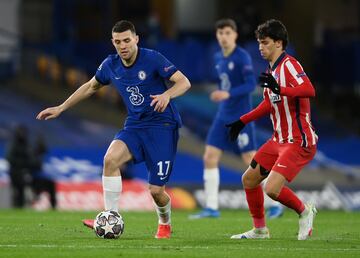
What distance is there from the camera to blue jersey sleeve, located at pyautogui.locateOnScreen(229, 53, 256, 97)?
50.9 feet

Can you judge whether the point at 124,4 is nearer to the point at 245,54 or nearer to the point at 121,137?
the point at 245,54

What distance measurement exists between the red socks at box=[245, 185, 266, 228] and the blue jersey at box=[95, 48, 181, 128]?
109cm

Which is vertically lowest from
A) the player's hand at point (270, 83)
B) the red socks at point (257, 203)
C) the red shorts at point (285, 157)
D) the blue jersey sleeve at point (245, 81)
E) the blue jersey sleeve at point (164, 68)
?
the red socks at point (257, 203)

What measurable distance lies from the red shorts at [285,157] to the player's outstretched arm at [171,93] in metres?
1.08

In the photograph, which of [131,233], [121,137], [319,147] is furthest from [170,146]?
[319,147]

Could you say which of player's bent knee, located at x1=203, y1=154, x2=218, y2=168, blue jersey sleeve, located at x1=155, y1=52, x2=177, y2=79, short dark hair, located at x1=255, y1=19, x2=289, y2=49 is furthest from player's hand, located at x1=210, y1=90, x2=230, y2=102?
→ short dark hair, located at x1=255, y1=19, x2=289, y2=49

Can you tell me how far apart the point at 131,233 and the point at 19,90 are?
56.5 feet

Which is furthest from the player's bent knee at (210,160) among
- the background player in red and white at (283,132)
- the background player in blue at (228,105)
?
the background player in red and white at (283,132)

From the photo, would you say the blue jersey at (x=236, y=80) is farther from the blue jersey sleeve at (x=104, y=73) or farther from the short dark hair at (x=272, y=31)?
the short dark hair at (x=272, y=31)

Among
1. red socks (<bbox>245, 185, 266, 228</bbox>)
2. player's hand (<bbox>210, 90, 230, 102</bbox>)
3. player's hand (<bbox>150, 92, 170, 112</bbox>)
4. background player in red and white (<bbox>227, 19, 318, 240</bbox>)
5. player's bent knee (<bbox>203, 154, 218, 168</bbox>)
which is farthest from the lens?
player's bent knee (<bbox>203, 154, 218, 168</bbox>)

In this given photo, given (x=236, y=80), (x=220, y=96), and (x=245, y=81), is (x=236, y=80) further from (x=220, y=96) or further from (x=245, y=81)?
(x=220, y=96)

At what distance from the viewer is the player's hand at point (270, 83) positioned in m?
10.9

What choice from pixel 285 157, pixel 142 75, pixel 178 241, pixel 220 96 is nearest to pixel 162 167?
pixel 178 241

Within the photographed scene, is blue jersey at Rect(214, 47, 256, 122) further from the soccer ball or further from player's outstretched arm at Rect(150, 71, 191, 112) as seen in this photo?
the soccer ball
